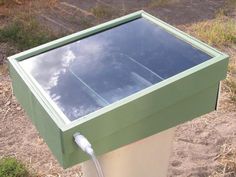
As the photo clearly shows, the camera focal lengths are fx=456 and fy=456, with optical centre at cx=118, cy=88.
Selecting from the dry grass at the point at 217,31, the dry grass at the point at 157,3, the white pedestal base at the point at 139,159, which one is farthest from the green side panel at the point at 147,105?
the dry grass at the point at 157,3

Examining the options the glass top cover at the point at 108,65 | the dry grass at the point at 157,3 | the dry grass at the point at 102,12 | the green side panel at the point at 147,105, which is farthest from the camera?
the dry grass at the point at 157,3

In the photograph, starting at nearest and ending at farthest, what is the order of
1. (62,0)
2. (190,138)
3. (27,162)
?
(27,162), (190,138), (62,0)

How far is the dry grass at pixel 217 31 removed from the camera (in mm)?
3670

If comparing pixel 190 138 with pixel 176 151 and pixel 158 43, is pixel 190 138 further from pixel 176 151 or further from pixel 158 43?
pixel 158 43

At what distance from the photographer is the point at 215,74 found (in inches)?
57.0

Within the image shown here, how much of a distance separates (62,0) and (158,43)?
3118 mm

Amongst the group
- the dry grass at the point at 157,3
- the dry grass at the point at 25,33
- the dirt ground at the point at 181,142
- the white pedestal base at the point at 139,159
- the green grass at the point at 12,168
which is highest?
the white pedestal base at the point at 139,159

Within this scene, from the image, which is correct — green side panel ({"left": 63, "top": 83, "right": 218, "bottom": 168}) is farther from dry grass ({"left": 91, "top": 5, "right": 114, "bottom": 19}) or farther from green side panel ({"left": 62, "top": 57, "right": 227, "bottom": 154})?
dry grass ({"left": 91, "top": 5, "right": 114, "bottom": 19})

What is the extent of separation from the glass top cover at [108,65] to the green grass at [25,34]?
6.52 ft

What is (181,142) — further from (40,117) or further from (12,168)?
(40,117)

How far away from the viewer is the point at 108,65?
153 centimetres

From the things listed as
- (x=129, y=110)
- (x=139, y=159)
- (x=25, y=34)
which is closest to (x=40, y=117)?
(x=129, y=110)

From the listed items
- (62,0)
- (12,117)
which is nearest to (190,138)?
(12,117)

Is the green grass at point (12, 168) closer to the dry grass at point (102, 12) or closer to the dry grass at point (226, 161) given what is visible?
the dry grass at point (226, 161)
